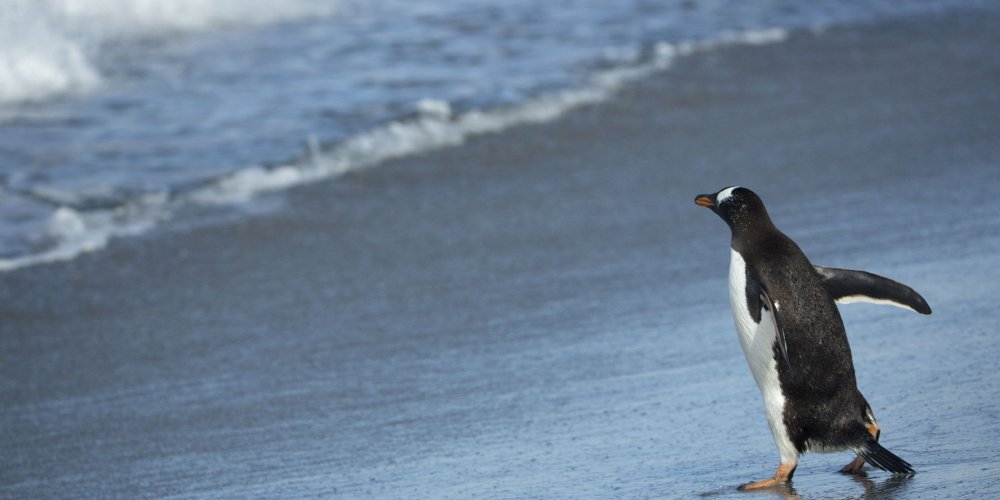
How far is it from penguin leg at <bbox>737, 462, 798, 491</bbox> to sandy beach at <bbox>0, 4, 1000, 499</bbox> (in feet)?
0.13

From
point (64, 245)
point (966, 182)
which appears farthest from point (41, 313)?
point (966, 182)

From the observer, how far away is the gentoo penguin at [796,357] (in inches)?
127

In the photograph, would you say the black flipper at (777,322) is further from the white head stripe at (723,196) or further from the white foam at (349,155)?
the white foam at (349,155)

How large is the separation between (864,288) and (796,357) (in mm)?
322

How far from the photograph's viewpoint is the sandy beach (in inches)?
144

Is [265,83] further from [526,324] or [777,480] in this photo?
[777,480]

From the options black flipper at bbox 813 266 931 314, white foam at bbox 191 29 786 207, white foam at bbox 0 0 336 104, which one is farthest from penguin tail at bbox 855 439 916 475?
white foam at bbox 0 0 336 104

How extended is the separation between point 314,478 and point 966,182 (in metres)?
3.96

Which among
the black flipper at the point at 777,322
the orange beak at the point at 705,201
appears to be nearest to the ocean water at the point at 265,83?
the orange beak at the point at 705,201

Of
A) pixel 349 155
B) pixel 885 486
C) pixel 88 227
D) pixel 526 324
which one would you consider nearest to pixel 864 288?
pixel 885 486

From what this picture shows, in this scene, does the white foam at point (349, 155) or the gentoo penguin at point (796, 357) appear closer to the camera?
the gentoo penguin at point (796, 357)

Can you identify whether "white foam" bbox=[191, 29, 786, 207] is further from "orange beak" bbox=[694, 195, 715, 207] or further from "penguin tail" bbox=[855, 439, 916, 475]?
"penguin tail" bbox=[855, 439, 916, 475]

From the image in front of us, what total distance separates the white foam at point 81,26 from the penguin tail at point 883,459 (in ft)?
25.5

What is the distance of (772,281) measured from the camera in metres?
3.27
